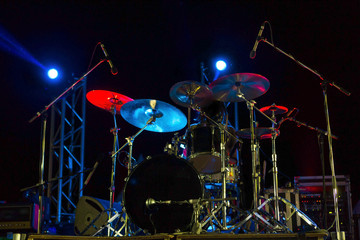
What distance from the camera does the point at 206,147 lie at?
16.2 feet

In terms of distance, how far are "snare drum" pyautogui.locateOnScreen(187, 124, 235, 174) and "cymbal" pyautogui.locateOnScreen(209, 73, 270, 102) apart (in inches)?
16.9

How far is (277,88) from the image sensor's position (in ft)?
23.0

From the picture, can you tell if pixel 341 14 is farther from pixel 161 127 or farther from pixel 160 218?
pixel 160 218

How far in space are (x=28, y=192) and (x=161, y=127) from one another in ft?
6.37

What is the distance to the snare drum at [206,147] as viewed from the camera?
4.91 metres

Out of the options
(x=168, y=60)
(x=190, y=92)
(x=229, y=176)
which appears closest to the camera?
(x=190, y=92)

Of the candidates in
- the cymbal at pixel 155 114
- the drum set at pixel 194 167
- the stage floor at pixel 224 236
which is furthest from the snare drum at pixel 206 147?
the stage floor at pixel 224 236

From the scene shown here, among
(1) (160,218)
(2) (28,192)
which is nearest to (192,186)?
(1) (160,218)

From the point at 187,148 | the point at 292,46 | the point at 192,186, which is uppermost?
the point at 292,46

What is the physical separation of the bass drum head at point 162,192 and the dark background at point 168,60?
328 cm

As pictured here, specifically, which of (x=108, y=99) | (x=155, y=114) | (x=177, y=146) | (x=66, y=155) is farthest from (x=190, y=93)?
(x=66, y=155)

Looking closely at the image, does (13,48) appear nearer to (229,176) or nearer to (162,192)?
(229,176)

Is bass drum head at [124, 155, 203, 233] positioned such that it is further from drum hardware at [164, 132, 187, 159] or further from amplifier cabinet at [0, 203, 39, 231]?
amplifier cabinet at [0, 203, 39, 231]

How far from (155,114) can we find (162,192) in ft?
4.22
